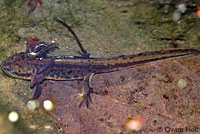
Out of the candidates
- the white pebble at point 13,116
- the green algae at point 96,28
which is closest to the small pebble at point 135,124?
the green algae at point 96,28

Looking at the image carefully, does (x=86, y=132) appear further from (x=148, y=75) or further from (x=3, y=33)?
(x=3, y=33)

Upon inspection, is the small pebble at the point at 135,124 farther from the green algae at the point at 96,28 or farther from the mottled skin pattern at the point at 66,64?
the green algae at the point at 96,28

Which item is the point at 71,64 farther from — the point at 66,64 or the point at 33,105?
the point at 33,105

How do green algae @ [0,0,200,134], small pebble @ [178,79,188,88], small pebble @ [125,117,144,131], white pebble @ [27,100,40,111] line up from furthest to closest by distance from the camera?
green algae @ [0,0,200,134]
white pebble @ [27,100,40,111]
small pebble @ [178,79,188,88]
small pebble @ [125,117,144,131]

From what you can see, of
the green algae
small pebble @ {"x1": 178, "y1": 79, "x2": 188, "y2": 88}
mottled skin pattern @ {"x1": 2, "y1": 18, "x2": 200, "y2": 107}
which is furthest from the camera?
the green algae

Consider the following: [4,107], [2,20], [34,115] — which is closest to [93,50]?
[34,115]

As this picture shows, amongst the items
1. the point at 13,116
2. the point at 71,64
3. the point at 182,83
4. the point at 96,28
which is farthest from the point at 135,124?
the point at 96,28

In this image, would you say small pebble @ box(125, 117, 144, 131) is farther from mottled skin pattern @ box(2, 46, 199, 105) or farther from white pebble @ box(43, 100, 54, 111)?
white pebble @ box(43, 100, 54, 111)

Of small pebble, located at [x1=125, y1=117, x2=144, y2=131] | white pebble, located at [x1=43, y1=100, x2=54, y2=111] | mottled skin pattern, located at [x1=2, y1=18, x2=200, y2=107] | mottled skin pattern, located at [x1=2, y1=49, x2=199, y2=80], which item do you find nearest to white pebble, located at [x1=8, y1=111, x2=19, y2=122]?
mottled skin pattern, located at [x1=2, y1=18, x2=200, y2=107]
